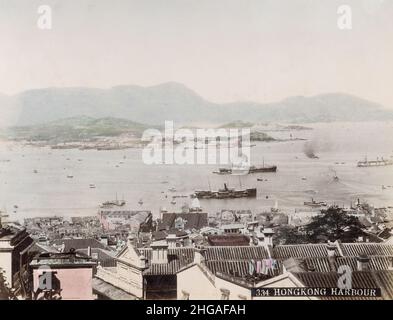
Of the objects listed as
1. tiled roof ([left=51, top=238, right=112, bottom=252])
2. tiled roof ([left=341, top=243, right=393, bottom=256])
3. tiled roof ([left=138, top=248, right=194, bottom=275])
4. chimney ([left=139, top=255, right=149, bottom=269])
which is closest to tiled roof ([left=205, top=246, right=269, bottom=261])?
tiled roof ([left=138, top=248, right=194, bottom=275])

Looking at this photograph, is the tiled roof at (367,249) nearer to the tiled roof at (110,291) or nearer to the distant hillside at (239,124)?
the distant hillside at (239,124)

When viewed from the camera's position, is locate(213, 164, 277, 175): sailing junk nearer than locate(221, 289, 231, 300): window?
No

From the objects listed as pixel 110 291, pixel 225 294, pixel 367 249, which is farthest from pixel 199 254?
pixel 367 249

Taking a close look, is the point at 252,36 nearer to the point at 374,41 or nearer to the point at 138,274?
the point at 374,41

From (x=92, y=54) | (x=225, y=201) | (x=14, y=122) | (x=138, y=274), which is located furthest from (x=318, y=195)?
(x=14, y=122)

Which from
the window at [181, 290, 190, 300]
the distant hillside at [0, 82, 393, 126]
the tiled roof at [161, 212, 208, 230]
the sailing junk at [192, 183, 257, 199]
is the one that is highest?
the distant hillside at [0, 82, 393, 126]

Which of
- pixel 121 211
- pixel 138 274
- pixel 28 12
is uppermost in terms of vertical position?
pixel 28 12

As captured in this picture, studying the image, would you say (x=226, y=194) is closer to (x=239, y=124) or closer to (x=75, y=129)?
(x=239, y=124)

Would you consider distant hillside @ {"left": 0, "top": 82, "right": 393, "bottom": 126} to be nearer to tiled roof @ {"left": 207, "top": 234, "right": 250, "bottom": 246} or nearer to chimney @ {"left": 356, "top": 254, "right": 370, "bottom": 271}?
tiled roof @ {"left": 207, "top": 234, "right": 250, "bottom": 246}
